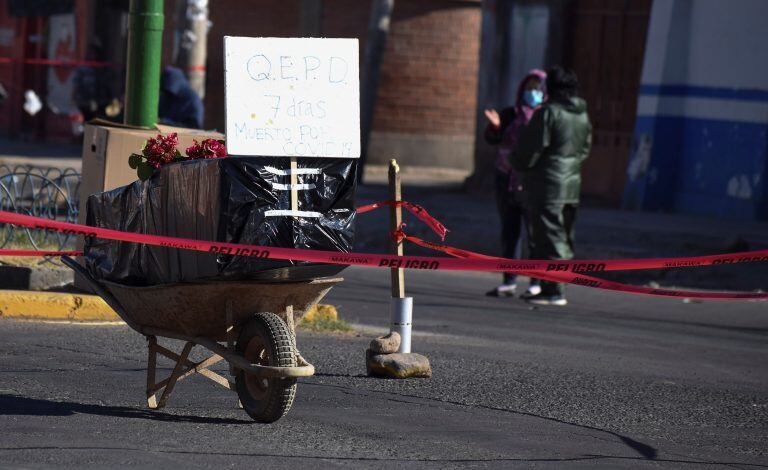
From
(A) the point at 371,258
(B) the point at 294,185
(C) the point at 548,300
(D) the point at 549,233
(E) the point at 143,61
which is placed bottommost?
(C) the point at 548,300

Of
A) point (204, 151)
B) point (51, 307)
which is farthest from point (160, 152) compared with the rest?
point (51, 307)

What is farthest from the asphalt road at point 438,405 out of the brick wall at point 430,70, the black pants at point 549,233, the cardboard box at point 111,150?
the brick wall at point 430,70

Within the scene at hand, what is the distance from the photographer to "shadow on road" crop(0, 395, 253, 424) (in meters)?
6.64

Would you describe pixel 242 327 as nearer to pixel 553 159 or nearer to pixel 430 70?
pixel 553 159

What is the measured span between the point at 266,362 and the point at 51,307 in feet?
11.7

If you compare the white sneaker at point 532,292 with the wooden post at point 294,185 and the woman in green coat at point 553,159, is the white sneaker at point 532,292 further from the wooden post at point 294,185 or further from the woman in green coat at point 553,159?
the wooden post at point 294,185

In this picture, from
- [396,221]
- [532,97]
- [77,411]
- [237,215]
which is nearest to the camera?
[237,215]

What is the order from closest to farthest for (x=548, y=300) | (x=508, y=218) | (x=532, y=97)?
1. (x=548, y=300)
2. (x=532, y=97)
3. (x=508, y=218)

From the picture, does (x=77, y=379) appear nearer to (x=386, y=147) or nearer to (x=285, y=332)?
(x=285, y=332)

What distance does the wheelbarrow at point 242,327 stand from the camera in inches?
249

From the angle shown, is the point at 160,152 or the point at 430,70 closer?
the point at 160,152

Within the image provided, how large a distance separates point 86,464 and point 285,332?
1106 mm

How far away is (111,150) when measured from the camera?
9.53 meters

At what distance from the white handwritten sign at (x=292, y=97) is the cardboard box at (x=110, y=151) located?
245 cm
